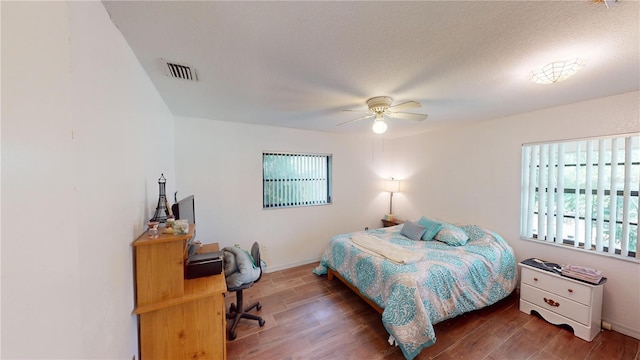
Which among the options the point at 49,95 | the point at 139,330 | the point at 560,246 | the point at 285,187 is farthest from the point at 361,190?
the point at 49,95

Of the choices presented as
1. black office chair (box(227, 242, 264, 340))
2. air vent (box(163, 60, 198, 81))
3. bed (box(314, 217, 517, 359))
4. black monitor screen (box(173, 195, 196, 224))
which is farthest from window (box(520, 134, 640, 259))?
black monitor screen (box(173, 195, 196, 224))

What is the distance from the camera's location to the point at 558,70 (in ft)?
5.04

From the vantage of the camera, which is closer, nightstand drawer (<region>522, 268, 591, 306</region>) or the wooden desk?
the wooden desk

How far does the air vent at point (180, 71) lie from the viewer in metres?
1.58

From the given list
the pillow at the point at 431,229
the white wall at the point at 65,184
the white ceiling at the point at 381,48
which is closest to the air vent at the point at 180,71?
the white ceiling at the point at 381,48

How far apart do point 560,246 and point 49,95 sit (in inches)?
165

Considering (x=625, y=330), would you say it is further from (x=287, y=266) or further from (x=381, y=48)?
(x=287, y=266)

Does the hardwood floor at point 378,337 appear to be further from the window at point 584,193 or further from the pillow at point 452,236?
the window at point 584,193

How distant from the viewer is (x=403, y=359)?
72.0 inches

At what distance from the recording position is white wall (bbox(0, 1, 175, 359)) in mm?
566

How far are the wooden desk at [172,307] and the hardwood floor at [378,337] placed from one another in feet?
1.73

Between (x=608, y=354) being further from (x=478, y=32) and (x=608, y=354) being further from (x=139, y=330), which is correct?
(x=139, y=330)

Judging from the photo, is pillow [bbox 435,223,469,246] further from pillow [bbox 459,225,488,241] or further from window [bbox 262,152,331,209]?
window [bbox 262,152,331,209]

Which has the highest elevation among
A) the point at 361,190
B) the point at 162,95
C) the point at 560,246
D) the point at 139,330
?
the point at 162,95
